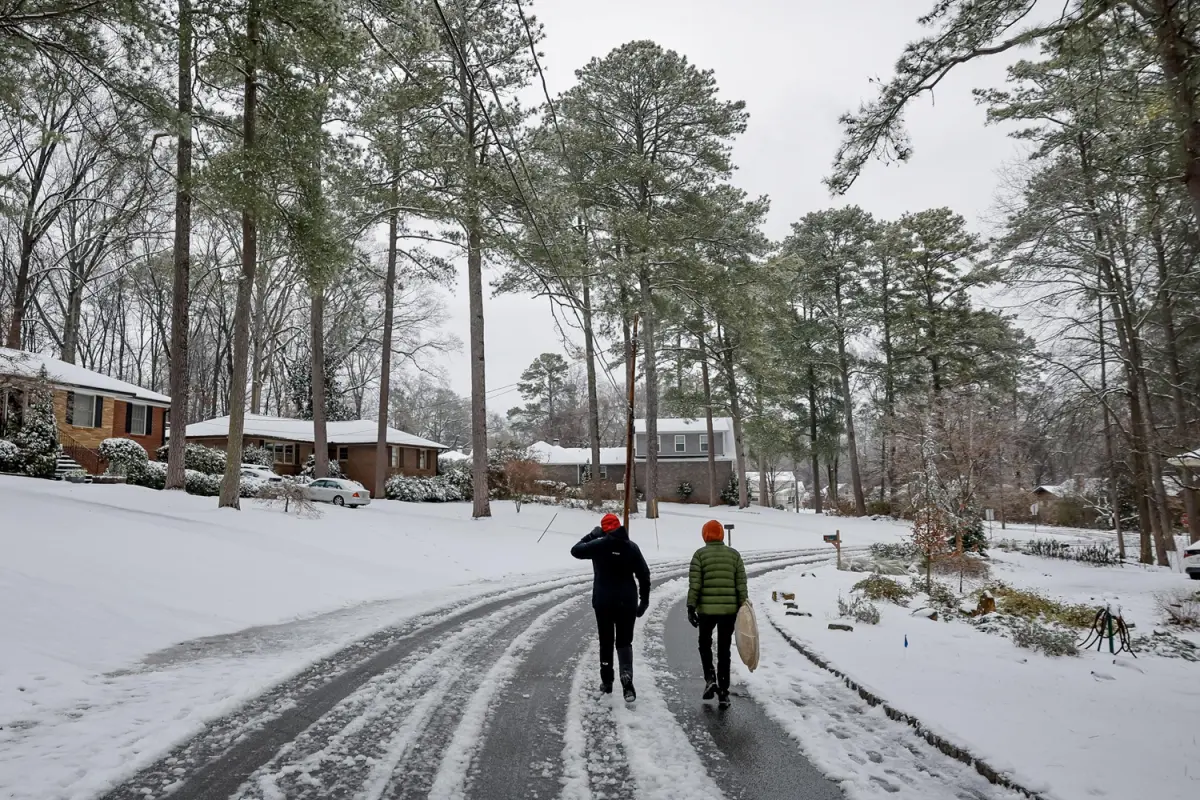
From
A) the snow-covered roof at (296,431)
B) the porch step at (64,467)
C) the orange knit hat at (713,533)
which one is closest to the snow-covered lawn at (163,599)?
the orange knit hat at (713,533)

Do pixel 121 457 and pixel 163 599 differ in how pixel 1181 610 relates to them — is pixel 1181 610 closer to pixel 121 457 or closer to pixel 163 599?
pixel 163 599

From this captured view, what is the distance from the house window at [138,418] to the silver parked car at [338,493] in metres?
9.08

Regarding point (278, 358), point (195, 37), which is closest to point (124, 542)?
point (195, 37)

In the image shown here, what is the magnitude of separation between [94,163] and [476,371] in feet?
62.5

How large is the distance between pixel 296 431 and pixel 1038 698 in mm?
36896

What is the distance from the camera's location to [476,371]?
2273 centimetres

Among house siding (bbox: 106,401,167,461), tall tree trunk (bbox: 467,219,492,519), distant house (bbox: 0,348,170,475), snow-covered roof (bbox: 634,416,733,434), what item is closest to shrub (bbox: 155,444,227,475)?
distant house (bbox: 0,348,170,475)

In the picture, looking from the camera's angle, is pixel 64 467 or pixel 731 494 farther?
pixel 731 494

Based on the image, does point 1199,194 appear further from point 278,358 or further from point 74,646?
point 278,358

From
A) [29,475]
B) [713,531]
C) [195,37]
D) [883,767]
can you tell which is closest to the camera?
[883,767]

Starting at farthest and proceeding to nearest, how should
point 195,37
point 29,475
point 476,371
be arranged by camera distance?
point 476,371
point 29,475
point 195,37

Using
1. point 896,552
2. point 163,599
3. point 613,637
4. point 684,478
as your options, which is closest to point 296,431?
point 684,478

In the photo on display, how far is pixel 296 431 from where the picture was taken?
36.8 meters

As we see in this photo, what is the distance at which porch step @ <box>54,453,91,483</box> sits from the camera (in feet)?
68.1
